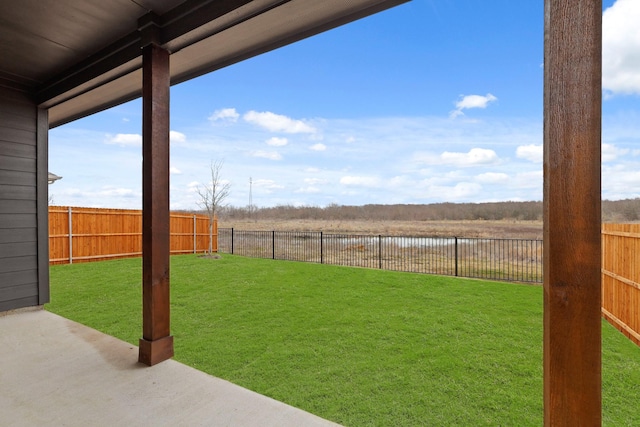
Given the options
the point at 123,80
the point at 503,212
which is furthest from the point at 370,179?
the point at 123,80

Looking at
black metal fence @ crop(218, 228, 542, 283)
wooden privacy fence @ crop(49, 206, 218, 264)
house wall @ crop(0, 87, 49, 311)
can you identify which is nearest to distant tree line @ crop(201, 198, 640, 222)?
black metal fence @ crop(218, 228, 542, 283)

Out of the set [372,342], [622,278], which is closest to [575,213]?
[372,342]

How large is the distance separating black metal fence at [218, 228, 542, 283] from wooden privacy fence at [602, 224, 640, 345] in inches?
130

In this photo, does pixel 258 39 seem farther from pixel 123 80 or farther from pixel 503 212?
pixel 503 212

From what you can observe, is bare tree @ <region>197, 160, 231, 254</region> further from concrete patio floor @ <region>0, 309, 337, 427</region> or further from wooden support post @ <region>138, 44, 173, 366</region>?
wooden support post @ <region>138, 44, 173, 366</region>

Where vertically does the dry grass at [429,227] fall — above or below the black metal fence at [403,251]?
above

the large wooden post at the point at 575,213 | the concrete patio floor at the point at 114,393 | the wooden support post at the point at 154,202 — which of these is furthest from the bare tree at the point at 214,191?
the large wooden post at the point at 575,213

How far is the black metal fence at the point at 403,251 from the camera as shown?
7.71 meters

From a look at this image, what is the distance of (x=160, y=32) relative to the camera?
2322mm

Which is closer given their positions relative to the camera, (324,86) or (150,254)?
(150,254)

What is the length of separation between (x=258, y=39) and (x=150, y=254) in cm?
183

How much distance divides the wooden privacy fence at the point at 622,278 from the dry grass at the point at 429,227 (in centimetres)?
79

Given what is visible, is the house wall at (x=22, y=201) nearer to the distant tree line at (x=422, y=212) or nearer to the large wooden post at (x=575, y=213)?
the large wooden post at (x=575, y=213)

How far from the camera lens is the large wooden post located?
104 centimetres
